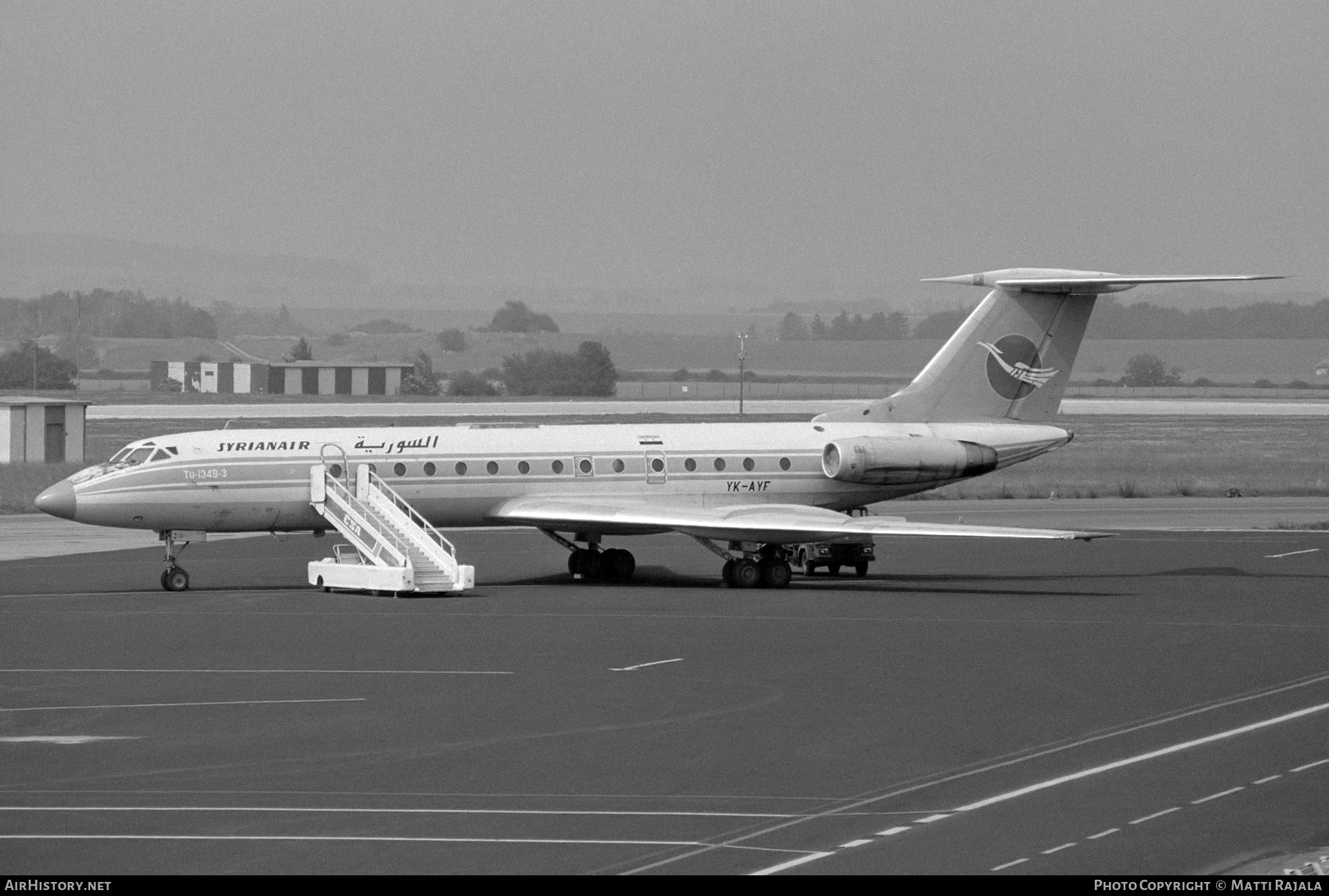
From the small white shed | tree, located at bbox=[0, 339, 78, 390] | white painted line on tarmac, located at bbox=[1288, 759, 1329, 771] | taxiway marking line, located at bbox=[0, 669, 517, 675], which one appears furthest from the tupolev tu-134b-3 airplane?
tree, located at bbox=[0, 339, 78, 390]

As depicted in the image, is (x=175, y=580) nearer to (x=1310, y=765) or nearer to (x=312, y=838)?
(x=312, y=838)

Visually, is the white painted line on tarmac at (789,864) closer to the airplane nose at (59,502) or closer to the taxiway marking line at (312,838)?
the taxiway marking line at (312,838)

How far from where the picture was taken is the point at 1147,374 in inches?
7008

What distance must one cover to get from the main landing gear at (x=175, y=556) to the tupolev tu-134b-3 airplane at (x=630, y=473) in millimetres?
51

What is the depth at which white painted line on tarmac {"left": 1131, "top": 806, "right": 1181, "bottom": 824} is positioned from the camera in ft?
45.7

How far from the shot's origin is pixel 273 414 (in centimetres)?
10175

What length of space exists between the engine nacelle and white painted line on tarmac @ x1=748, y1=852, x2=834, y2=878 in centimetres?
2260

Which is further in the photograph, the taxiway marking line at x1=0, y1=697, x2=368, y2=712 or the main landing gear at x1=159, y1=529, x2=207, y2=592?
the main landing gear at x1=159, y1=529, x2=207, y2=592

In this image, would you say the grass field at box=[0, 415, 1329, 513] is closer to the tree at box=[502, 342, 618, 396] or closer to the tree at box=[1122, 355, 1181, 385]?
the tree at box=[502, 342, 618, 396]

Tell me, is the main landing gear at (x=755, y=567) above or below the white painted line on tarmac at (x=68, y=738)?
above

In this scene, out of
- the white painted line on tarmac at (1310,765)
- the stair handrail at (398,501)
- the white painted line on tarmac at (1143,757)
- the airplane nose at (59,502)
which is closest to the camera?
the white painted line on tarmac at (1143,757)

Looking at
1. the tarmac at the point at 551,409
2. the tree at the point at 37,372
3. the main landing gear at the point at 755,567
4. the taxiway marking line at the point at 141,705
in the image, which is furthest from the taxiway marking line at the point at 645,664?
the tree at the point at 37,372

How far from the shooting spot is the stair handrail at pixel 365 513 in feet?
105

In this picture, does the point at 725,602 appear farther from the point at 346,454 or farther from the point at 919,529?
the point at 346,454
